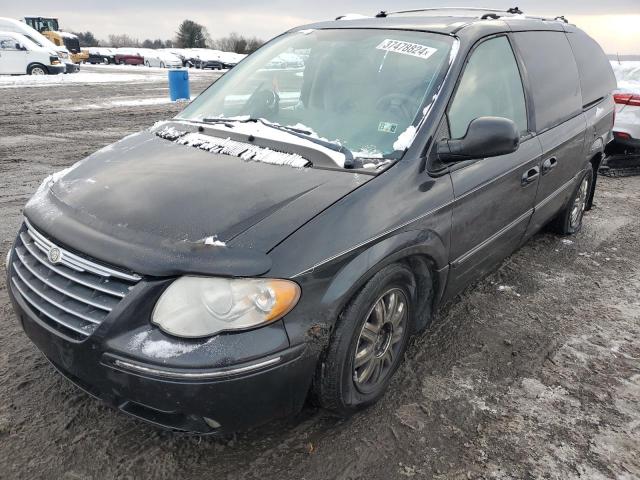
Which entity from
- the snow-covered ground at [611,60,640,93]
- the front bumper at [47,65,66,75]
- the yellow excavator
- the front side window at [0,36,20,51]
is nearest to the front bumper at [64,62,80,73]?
the front bumper at [47,65,66,75]

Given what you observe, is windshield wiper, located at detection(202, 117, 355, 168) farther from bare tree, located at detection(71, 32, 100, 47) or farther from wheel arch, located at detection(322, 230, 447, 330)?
bare tree, located at detection(71, 32, 100, 47)

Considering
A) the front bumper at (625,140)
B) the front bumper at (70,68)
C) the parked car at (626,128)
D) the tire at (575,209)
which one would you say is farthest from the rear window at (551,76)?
the front bumper at (70,68)

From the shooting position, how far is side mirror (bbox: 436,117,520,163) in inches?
98.8

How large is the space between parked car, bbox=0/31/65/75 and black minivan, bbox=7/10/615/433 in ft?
66.0

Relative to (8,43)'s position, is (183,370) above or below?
above

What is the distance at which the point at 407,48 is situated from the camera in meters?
2.95

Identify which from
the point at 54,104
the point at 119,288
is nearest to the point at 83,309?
the point at 119,288

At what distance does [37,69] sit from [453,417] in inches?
894

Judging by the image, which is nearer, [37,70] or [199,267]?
→ [199,267]

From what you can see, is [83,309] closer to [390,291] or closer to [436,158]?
[390,291]

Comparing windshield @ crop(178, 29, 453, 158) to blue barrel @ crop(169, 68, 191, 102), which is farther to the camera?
blue barrel @ crop(169, 68, 191, 102)

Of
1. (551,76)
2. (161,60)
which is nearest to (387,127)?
(551,76)

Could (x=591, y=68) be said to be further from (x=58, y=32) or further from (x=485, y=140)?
(x=58, y=32)

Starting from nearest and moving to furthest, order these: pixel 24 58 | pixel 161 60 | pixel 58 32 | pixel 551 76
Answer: pixel 551 76, pixel 24 58, pixel 58 32, pixel 161 60
